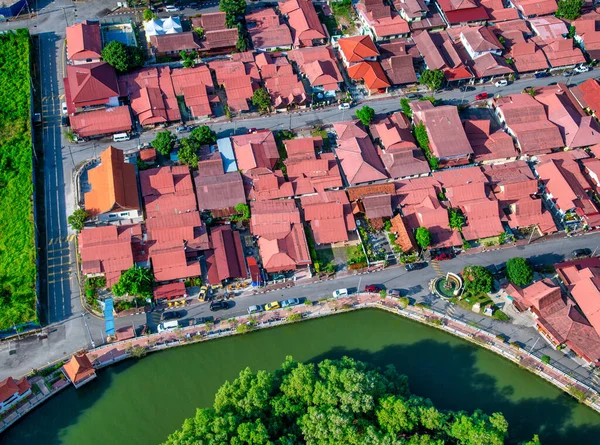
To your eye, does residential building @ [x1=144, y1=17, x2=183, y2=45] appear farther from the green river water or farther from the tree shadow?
the tree shadow

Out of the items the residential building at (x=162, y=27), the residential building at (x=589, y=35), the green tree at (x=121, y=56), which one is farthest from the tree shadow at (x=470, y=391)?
the residential building at (x=589, y=35)

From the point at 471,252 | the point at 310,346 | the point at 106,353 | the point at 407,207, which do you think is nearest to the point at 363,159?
the point at 407,207

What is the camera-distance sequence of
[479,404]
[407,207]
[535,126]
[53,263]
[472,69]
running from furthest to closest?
[472,69]
[535,126]
[407,207]
[53,263]
[479,404]

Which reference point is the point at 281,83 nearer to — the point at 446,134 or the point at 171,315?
the point at 446,134

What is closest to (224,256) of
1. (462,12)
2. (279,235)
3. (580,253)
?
(279,235)

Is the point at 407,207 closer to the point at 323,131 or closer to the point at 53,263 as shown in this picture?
the point at 323,131

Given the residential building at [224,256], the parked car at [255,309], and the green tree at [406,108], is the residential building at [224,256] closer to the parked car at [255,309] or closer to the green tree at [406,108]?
the parked car at [255,309]

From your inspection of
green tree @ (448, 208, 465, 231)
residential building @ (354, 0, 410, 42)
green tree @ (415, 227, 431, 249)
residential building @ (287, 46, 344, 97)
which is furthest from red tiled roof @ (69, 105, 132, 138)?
green tree @ (448, 208, 465, 231)
